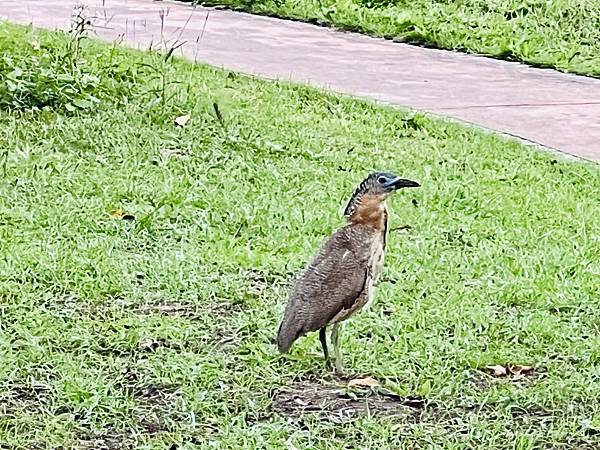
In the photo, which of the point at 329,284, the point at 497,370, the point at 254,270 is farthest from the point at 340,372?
the point at 254,270

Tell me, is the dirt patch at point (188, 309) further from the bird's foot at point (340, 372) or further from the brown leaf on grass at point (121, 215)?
the brown leaf on grass at point (121, 215)

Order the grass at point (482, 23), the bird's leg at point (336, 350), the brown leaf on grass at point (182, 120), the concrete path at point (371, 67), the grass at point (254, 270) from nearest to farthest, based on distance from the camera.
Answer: the grass at point (254, 270) < the bird's leg at point (336, 350) < the brown leaf on grass at point (182, 120) < the concrete path at point (371, 67) < the grass at point (482, 23)

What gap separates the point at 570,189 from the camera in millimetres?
7098

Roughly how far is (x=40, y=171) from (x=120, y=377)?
2622 mm

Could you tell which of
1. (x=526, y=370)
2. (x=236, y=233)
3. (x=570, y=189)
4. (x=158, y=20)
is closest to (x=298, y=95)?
(x=570, y=189)

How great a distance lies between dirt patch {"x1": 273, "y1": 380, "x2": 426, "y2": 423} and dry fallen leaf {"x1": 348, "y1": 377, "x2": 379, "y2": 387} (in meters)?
0.03

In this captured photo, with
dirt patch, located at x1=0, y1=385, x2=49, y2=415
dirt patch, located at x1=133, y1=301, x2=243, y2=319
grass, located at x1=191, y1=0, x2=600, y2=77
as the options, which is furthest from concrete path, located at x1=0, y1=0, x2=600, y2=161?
dirt patch, located at x1=0, y1=385, x2=49, y2=415

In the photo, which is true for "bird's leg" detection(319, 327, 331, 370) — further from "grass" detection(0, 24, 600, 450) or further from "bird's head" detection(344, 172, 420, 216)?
"bird's head" detection(344, 172, 420, 216)

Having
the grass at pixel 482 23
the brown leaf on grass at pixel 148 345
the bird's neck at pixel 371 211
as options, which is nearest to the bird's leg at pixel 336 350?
the bird's neck at pixel 371 211

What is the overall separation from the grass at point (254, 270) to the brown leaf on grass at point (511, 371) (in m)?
0.04

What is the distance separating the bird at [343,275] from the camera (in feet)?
14.1

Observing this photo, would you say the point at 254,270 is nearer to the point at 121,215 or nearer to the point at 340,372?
the point at 121,215

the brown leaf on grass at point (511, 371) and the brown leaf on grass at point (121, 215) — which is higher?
the brown leaf on grass at point (511, 371)

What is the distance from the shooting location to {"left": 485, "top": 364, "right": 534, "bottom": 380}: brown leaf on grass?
15.0 ft
